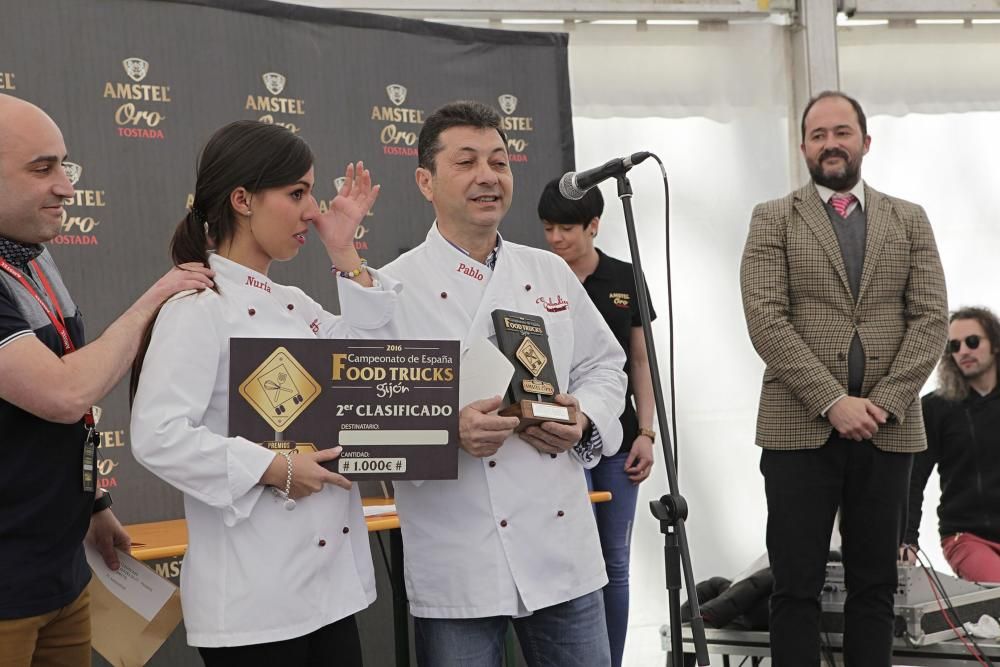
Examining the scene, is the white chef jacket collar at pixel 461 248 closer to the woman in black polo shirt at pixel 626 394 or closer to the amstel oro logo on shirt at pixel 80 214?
the woman in black polo shirt at pixel 626 394

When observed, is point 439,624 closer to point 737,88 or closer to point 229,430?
point 229,430

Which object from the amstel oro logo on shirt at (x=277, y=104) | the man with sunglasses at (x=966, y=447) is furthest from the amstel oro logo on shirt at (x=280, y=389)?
the man with sunglasses at (x=966, y=447)

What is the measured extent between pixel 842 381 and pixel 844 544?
52 cm

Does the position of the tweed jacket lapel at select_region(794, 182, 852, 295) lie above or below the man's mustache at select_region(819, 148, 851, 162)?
below

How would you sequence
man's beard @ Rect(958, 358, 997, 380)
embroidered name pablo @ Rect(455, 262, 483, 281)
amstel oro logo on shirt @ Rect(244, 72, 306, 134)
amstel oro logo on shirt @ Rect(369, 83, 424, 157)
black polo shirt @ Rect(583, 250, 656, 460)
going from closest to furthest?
1. embroidered name pablo @ Rect(455, 262, 483, 281)
2. black polo shirt @ Rect(583, 250, 656, 460)
3. amstel oro logo on shirt @ Rect(244, 72, 306, 134)
4. amstel oro logo on shirt @ Rect(369, 83, 424, 157)
5. man's beard @ Rect(958, 358, 997, 380)

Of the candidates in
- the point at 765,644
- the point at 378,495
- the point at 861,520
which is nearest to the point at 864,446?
the point at 861,520

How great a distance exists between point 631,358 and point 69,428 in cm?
248

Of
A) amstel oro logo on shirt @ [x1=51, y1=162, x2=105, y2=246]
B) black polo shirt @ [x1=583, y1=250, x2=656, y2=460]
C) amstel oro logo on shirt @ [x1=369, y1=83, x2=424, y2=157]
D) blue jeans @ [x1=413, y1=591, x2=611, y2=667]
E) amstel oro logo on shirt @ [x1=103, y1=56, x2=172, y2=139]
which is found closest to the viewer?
blue jeans @ [x1=413, y1=591, x2=611, y2=667]

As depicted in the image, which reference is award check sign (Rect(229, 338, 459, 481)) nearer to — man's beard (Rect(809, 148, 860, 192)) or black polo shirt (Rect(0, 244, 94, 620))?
black polo shirt (Rect(0, 244, 94, 620))

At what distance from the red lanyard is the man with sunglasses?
3647 mm

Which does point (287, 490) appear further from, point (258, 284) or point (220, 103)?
point (220, 103)

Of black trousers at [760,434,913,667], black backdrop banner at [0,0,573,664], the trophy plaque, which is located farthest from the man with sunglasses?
the trophy plaque

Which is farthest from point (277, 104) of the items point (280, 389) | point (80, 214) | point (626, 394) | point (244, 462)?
point (244, 462)

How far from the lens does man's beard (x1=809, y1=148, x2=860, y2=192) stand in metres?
3.53
